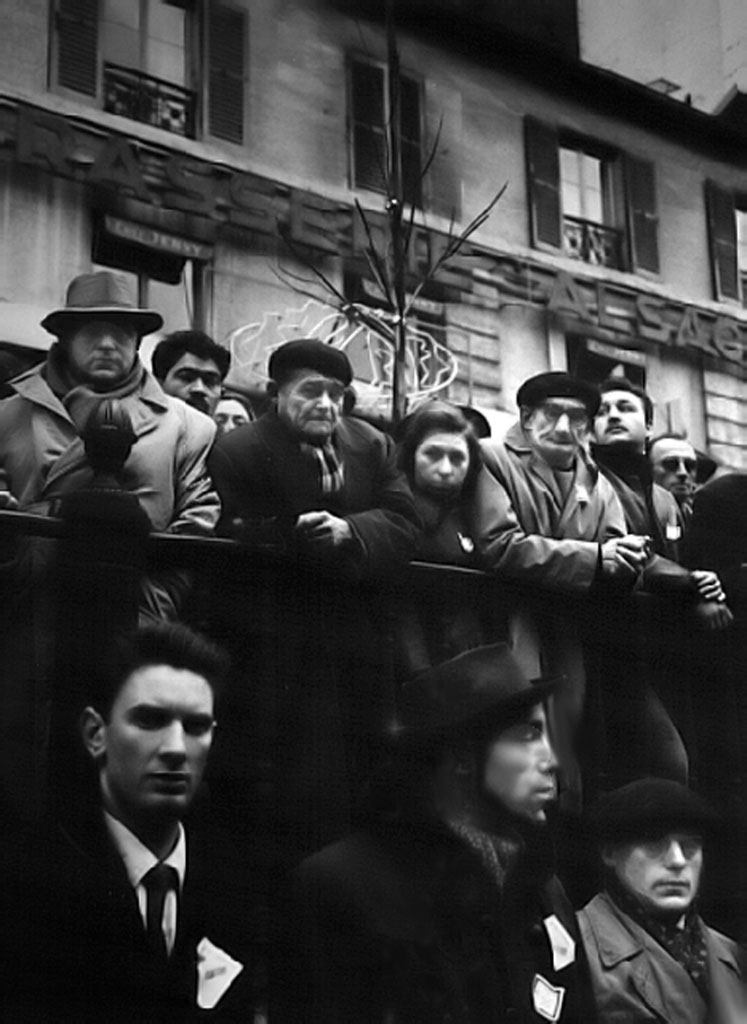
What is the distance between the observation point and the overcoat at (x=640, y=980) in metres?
4.28

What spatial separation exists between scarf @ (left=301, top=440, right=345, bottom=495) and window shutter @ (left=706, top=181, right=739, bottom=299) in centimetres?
137

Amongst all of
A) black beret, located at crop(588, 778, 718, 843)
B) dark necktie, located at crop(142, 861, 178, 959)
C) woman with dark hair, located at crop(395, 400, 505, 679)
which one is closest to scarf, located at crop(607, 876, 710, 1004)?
black beret, located at crop(588, 778, 718, 843)

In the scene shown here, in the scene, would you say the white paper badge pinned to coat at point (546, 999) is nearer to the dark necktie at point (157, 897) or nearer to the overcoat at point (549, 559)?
the overcoat at point (549, 559)

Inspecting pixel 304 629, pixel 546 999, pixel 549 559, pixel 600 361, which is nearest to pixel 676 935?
pixel 546 999

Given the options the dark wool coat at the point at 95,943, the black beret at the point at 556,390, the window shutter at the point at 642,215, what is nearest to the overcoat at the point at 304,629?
the dark wool coat at the point at 95,943

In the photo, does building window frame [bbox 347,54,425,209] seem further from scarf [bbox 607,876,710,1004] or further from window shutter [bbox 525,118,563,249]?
scarf [bbox 607,876,710,1004]

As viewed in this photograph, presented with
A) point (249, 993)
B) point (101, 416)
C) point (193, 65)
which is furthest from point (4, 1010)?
point (193, 65)

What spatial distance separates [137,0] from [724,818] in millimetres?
2462

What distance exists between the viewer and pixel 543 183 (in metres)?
4.79

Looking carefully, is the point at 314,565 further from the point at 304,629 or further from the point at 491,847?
the point at 491,847

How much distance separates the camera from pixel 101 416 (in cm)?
→ 405

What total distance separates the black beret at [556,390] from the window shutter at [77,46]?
1281 millimetres

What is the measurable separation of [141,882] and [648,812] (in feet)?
4.31

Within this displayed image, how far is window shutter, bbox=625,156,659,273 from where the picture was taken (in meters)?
4.92
